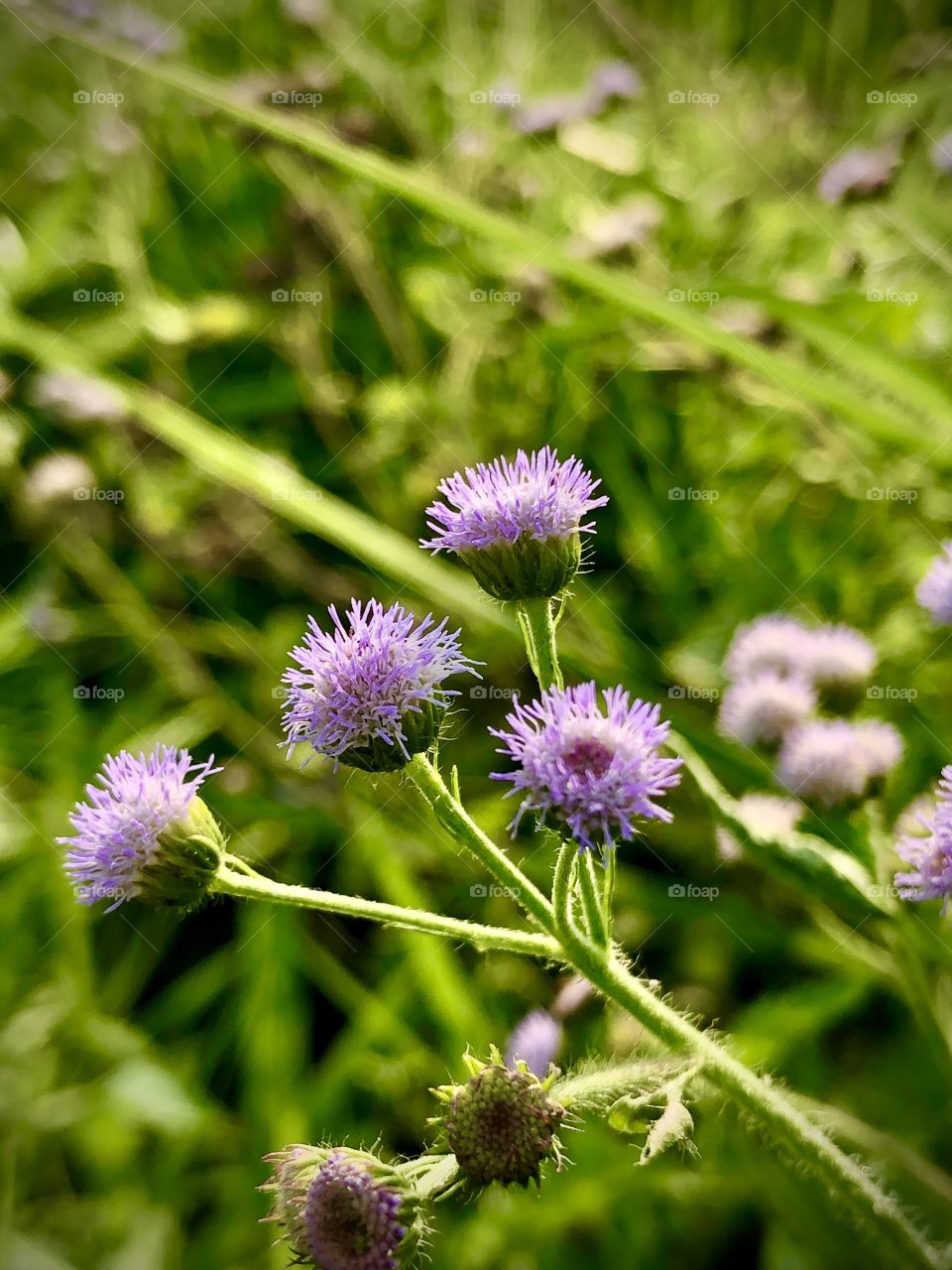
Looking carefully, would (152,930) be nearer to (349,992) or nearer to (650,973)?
(349,992)

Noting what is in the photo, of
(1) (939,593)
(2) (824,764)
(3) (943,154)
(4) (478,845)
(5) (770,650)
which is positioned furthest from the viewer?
(3) (943,154)

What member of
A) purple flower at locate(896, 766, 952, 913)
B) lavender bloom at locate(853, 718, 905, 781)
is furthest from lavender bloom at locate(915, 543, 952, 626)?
purple flower at locate(896, 766, 952, 913)

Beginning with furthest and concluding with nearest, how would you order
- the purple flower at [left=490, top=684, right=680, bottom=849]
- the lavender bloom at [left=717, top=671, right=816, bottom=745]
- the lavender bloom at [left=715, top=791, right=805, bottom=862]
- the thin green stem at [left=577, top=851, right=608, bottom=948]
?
the lavender bloom at [left=717, top=671, right=816, bottom=745] → the lavender bloom at [left=715, top=791, right=805, bottom=862] → the thin green stem at [left=577, top=851, right=608, bottom=948] → the purple flower at [left=490, top=684, right=680, bottom=849]

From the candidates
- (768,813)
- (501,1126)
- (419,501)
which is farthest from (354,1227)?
(419,501)

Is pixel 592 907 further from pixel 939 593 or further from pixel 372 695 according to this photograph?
pixel 939 593

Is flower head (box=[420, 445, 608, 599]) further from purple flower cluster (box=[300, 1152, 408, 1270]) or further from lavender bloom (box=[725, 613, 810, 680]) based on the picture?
lavender bloom (box=[725, 613, 810, 680])
